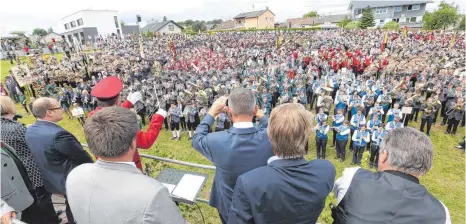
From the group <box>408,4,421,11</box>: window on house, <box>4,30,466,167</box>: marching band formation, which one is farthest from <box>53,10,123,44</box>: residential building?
<box>408,4,421,11</box>: window on house

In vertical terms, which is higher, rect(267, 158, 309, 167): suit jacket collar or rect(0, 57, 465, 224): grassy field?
rect(267, 158, 309, 167): suit jacket collar

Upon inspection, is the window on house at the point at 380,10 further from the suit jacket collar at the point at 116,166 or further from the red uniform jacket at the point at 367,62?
the suit jacket collar at the point at 116,166

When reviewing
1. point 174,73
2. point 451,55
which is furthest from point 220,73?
point 451,55

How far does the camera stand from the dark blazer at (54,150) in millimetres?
2729

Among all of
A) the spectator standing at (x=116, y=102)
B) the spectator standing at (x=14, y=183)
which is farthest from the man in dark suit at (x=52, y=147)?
the spectator standing at (x=116, y=102)

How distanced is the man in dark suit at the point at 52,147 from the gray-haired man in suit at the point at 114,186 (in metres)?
1.29

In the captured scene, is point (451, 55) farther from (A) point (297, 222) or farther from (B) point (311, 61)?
(A) point (297, 222)

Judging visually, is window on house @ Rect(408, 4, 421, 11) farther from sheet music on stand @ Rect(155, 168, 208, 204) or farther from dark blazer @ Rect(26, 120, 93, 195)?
dark blazer @ Rect(26, 120, 93, 195)

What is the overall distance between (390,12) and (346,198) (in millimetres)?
70192

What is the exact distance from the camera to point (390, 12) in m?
56.7

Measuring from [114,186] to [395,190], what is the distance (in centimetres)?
183

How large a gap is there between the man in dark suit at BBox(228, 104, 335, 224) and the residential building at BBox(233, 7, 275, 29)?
7146 cm

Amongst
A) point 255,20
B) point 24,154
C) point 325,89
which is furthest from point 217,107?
point 255,20

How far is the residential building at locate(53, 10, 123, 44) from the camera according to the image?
50.4m
